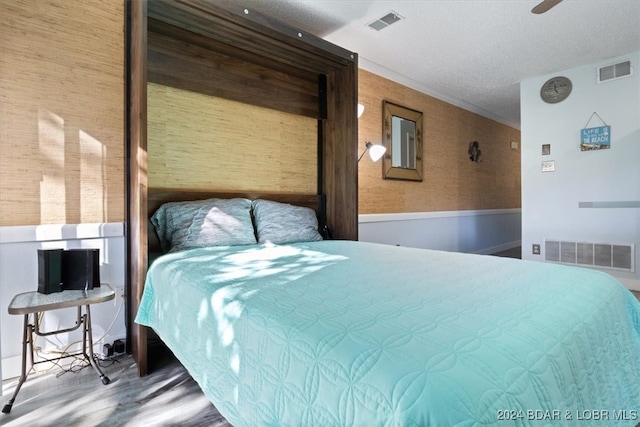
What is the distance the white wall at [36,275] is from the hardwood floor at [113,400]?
0.19 meters

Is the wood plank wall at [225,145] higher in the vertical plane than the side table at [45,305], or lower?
higher

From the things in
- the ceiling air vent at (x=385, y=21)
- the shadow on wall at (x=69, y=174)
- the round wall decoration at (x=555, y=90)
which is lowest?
the shadow on wall at (x=69, y=174)

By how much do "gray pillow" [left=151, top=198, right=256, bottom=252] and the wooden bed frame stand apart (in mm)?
174

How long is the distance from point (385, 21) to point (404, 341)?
2914mm

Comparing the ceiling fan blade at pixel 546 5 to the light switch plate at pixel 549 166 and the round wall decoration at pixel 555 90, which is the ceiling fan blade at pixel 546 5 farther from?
the light switch plate at pixel 549 166

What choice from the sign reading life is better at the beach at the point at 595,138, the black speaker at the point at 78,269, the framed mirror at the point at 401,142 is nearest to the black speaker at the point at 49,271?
the black speaker at the point at 78,269

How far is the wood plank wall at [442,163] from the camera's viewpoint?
12.6 feet

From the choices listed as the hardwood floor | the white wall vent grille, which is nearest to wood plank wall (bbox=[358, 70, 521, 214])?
the white wall vent grille

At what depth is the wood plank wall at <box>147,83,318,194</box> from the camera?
242 centimetres

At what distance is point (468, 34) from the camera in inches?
123

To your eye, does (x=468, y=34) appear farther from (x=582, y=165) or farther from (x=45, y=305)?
(x=45, y=305)

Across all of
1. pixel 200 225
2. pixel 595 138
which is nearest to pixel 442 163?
pixel 595 138

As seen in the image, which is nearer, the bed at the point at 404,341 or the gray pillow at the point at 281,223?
the bed at the point at 404,341

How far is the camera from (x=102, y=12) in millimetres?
2158
